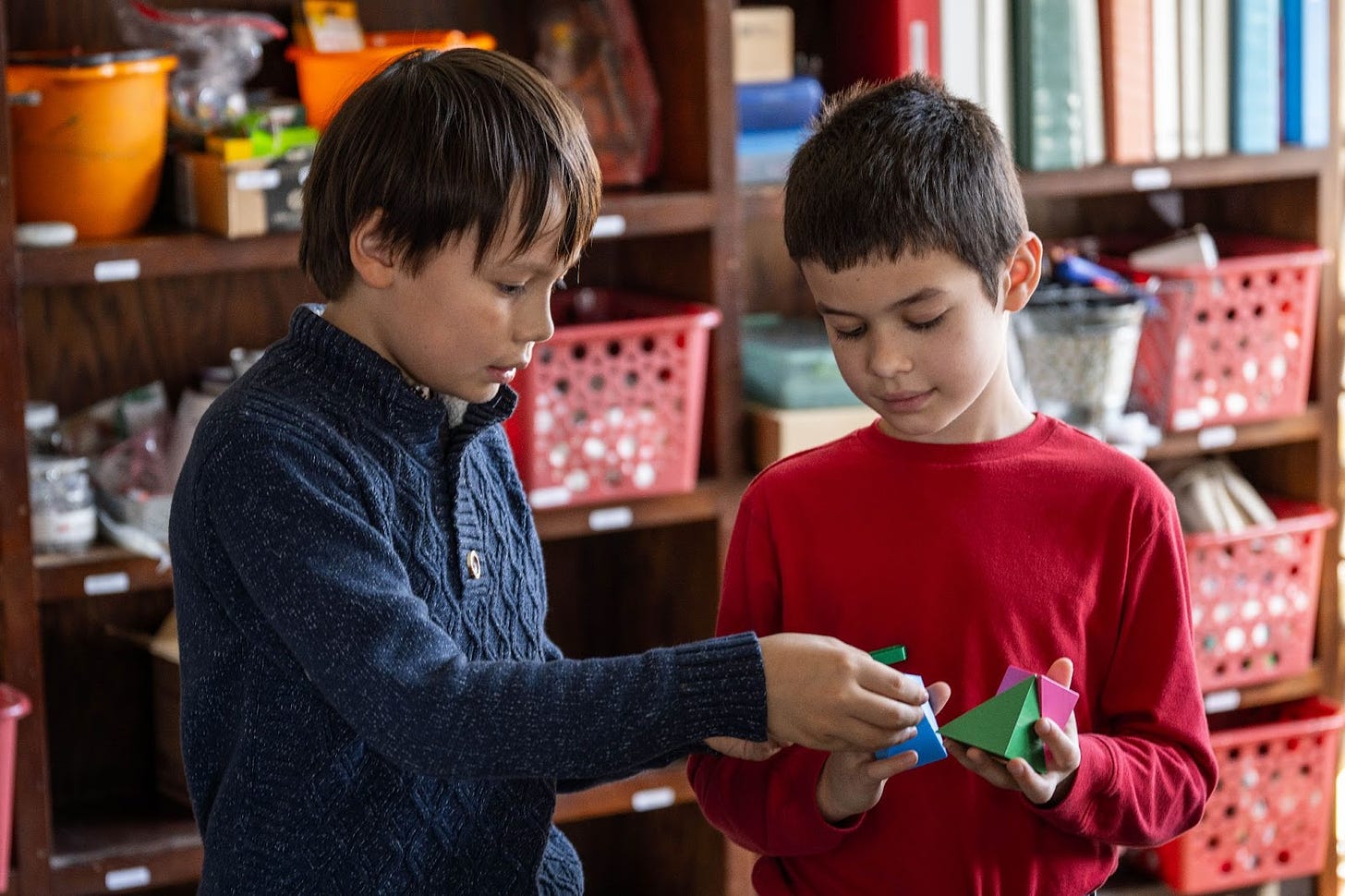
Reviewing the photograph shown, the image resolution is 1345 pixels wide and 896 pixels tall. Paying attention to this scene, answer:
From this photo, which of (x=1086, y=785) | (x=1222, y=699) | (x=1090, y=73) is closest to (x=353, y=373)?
(x=1086, y=785)

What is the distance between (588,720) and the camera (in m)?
1.01

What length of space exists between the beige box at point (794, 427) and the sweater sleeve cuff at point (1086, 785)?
42.3 inches

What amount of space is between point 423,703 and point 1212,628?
1.79 metres

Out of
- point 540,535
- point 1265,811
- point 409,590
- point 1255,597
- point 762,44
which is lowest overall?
point 1265,811

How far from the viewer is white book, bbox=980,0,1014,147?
230cm

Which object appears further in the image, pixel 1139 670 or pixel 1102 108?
pixel 1102 108

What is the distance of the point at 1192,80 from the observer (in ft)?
7.93

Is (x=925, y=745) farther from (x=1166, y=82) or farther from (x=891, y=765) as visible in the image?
(x=1166, y=82)

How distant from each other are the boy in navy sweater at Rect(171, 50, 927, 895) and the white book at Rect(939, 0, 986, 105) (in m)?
1.29

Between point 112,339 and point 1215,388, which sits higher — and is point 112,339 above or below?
above

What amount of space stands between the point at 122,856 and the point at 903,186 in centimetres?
143

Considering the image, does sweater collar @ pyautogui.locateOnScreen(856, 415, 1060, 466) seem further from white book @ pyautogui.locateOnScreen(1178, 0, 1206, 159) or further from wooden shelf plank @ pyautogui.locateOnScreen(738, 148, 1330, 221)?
white book @ pyautogui.locateOnScreen(1178, 0, 1206, 159)

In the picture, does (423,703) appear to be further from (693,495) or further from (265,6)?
(265,6)

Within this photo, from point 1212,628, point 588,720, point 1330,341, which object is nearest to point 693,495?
point 1212,628
